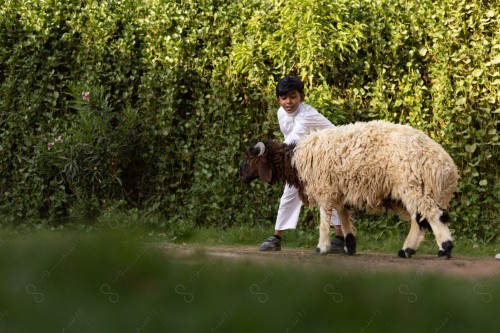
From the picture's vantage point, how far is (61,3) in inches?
432

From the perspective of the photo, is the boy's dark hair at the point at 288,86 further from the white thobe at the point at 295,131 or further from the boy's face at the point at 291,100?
the white thobe at the point at 295,131

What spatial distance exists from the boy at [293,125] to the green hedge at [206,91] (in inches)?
37.3

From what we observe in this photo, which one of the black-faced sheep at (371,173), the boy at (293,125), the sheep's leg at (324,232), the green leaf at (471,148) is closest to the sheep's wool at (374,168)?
the black-faced sheep at (371,173)

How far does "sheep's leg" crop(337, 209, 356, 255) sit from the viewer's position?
7.92 meters

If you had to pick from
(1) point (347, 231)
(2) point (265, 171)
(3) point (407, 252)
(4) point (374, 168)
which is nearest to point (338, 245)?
Result: (1) point (347, 231)

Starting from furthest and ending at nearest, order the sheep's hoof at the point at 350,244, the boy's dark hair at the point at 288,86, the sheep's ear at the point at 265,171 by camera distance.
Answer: the boy's dark hair at the point at 288,86 < the sheep's ear at the point at 265,171 < the sheep's hoof at the point at 350,244

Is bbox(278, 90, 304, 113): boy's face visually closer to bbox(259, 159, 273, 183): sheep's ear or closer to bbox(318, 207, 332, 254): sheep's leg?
bbox(259, 159, 273, 183): sheep's ear

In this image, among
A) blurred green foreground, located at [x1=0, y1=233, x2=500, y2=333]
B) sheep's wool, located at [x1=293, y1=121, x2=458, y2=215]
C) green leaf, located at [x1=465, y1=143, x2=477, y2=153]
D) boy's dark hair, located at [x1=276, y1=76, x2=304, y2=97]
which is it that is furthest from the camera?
green leaf, located at [x1=465, y1=143, x2=477, y2=153]

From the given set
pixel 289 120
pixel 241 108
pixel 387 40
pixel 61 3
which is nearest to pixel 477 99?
pixel 387 40

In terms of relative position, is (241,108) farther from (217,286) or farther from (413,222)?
(217,286)

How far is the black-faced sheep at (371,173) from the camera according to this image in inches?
283

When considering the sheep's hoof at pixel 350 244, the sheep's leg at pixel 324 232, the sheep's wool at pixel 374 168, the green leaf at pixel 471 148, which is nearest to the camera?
the sheep's wool at pixel 374 168

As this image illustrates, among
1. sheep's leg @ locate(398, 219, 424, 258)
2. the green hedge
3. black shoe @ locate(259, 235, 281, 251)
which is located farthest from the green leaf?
black shoe @ locate(259, 235, 281, 251)

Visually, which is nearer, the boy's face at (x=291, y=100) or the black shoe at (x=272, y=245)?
the boy's face at (x=291, y=100)
